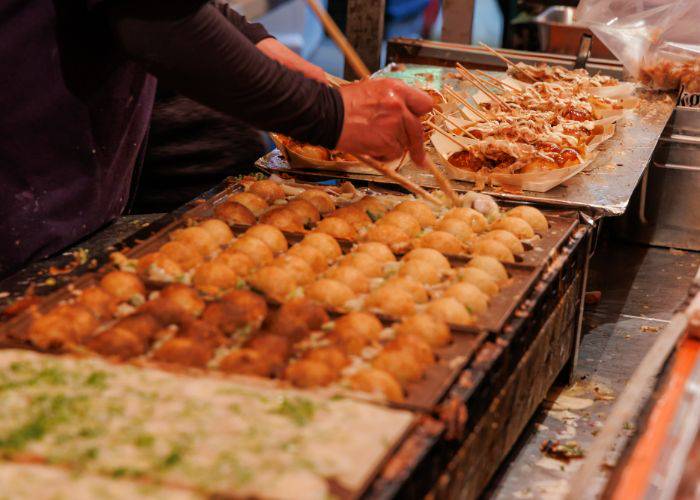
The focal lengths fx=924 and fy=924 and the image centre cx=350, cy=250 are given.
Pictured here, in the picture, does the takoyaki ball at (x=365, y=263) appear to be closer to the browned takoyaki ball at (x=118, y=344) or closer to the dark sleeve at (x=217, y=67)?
the dark sleeve at (x=217, y=67)

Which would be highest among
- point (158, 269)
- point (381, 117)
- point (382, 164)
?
point (381, 117)

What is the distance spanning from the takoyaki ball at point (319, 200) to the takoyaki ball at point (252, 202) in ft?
0.48

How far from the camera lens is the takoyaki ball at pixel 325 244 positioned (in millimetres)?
2883

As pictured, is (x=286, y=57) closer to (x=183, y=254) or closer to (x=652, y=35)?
(x=183, y=254)

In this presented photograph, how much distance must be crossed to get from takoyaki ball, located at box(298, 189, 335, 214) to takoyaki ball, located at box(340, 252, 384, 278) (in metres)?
0.56

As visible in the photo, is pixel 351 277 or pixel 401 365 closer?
pixel 401 365

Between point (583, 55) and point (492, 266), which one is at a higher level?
point (583, 55)

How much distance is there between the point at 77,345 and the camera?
2250mm

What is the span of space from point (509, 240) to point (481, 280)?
0.39 meters

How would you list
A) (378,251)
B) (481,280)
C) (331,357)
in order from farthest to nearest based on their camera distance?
(378,251)
(481,280)
(331,357)

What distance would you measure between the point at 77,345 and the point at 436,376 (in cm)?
87

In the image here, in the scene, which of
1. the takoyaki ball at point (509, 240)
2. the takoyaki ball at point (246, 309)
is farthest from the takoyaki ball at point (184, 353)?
the takoyaki ball at point (509, 240)

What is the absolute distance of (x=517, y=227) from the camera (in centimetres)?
311

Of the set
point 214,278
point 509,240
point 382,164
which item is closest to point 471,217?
point 509,240
